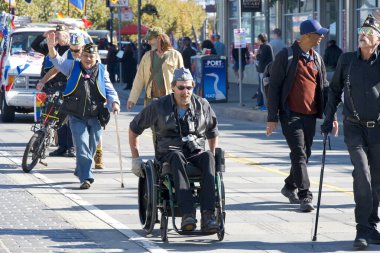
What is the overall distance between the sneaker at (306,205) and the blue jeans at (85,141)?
302cm

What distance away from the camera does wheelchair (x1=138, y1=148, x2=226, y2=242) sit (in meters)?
9.47

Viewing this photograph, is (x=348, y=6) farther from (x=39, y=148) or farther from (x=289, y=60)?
(x=289, y=60)

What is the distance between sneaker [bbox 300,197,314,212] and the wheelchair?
172 centimetres

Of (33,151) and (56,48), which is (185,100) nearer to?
(33,151)

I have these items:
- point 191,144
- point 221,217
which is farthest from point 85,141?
point 221,217

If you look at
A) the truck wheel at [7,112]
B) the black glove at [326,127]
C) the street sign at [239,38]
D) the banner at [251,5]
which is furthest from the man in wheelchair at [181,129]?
the banner at [251,5]

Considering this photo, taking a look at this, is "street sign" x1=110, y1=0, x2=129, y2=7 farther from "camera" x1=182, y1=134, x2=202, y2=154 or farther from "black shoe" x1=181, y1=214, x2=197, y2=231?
"black shoe" x1=181, y1=214, x2=197, y2=231

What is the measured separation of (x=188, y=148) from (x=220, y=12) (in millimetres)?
40147

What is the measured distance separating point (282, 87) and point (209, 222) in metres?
2.66

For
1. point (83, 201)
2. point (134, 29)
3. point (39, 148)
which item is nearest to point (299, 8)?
point (39, 148)

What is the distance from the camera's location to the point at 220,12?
1954 inches

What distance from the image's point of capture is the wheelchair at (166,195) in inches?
373

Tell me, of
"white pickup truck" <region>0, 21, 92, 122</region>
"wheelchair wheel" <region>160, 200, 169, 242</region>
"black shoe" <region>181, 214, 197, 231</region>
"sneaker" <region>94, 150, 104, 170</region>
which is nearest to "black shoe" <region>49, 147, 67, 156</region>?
"sneaker" <region>94, 150, 104, 170</region>

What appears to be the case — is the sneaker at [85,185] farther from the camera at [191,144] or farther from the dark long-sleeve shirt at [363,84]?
the dark long-sleeve shirt at [363,84]
